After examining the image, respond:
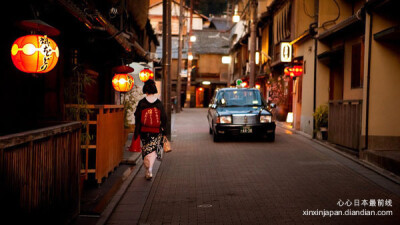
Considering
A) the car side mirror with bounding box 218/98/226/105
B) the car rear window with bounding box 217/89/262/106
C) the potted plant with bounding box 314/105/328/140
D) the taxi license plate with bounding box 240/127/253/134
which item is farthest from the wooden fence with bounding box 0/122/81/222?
the car rear window with bounding box 217/89/262/106

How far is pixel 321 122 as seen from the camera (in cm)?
1582

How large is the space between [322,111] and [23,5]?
1197 cm

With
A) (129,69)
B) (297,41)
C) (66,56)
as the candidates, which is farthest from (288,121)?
(66,56)

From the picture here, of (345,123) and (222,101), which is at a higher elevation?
(222,101)

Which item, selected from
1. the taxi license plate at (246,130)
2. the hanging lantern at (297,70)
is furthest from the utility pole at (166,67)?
the hanging lantern at (297,70)

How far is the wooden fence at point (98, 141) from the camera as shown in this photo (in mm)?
8039

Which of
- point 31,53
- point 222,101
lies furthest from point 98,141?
point 222,101

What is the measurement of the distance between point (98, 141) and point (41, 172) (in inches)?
137

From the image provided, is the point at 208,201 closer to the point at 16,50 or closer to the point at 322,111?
the point at 16,50

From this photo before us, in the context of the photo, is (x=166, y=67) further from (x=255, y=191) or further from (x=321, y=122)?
(x=255, y=191)

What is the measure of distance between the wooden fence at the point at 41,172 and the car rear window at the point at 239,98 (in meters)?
11.8

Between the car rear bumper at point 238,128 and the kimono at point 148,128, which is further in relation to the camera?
the car rear bumper at point 238,128

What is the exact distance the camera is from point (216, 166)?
10656mm

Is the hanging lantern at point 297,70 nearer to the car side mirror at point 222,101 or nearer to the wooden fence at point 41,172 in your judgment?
the car side mirror at point 222,101
